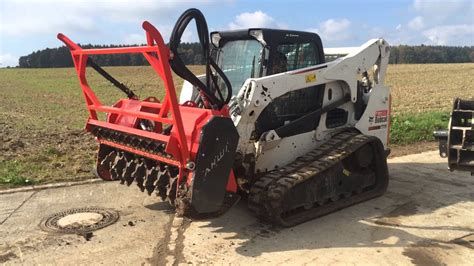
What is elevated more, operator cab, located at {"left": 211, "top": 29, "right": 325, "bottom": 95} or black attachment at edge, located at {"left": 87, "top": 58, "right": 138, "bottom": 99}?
operator cab, located at {"left": 211, "top": 29, "right": 325, "bottom": 95}

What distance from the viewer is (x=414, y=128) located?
1235cm

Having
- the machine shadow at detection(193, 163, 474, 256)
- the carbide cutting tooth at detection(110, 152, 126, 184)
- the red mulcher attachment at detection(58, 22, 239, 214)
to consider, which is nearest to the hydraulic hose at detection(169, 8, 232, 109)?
the red mulcher attachment at detection(58, 22, 239, 214)

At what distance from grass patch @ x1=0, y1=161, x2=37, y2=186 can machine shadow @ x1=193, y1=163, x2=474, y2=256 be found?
3423 mm

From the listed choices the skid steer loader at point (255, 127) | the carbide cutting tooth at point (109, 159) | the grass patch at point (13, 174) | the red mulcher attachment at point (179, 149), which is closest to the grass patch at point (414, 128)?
the skid steer loader at point (255, 127)

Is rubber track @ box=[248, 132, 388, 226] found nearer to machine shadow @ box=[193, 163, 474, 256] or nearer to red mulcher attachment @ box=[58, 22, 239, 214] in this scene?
machine shadow @ box=[193, 163, 474, 256]

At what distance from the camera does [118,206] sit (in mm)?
6598

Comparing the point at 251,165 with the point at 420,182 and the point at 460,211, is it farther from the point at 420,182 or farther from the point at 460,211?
the point at 420,182

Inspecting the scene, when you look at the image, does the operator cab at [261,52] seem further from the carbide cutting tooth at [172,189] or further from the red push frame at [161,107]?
the carbide cutting tooth at [172,189]

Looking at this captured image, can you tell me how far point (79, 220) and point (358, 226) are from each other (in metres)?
3.36

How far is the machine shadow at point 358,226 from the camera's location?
17.5 ft

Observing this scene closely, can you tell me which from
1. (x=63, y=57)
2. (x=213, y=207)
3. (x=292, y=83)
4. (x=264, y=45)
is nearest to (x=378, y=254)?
(x=213, y=207)

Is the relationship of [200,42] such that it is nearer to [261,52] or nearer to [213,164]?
[261,52]

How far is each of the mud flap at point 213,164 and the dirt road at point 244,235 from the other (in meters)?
0.52

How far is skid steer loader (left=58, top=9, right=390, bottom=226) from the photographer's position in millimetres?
5094
